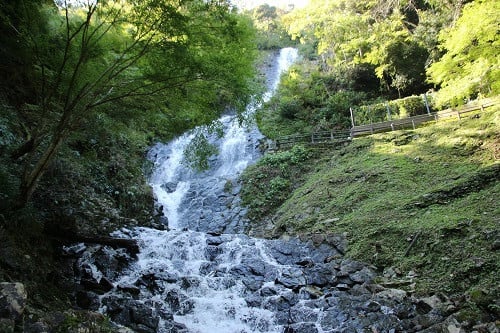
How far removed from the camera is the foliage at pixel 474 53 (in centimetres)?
867

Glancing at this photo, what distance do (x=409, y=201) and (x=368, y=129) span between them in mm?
8910

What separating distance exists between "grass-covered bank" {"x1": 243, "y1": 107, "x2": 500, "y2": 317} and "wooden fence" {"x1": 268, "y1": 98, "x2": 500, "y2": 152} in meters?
1.37

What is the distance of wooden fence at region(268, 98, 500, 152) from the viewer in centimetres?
1438

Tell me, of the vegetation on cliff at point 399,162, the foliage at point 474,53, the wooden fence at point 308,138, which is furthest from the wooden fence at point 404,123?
the foliage at point 474,53

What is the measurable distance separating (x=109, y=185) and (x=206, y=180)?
6.40m

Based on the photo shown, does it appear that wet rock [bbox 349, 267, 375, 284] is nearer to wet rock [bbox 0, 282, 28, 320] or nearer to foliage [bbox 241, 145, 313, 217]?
wet rock [bbox 0, 282, 28, 320]

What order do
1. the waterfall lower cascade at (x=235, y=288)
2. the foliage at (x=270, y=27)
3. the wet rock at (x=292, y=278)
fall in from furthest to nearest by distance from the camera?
1. the foliage at (x=270, y=27)
2. the wet rock at (x=292, y=278)
3. the waterfall lower cascade at (x=235, y=288)

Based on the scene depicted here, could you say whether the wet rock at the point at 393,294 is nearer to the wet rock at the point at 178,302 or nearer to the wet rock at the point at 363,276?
Result: the wet rock at the point at 363,276

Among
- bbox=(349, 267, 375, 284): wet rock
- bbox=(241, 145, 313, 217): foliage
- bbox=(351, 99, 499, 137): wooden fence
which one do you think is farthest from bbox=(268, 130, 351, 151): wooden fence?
bbox=(349, 267, 375, 284): wet rock

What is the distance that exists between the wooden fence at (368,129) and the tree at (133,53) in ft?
38.3

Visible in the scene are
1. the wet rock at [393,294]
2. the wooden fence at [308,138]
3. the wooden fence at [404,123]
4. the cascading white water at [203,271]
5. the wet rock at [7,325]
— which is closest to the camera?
the wet rock at [7,325]

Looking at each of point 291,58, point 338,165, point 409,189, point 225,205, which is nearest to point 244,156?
point 225,205

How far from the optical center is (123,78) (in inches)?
256

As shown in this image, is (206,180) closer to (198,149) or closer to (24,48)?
(198,149)
